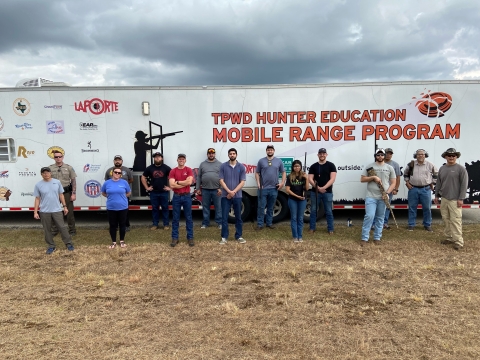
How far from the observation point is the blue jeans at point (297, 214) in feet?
20.9

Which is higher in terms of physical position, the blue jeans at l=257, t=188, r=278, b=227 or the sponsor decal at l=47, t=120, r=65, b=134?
the sponsor decal at l=47, t=120, r=65, b=134

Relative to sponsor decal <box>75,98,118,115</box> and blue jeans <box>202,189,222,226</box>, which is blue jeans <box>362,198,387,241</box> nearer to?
blue jeans <box>202,189,222,226</box>

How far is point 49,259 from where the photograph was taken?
227 inches

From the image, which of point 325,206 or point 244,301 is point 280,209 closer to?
point 325,206

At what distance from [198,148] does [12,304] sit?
4493mm

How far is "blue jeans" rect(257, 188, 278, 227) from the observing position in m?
7.26

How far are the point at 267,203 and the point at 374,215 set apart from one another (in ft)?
7.26

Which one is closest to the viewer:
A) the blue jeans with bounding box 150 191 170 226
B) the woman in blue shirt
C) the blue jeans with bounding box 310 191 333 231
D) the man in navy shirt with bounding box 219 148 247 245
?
the woman in blue shirt

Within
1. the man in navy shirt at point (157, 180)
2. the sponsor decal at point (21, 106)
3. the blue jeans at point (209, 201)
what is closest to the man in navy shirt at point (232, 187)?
the blue jeans at point (209, 201)

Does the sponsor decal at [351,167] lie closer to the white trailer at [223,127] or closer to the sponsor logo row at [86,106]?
the white trailer at [223,127]

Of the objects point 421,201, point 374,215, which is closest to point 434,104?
point 421,201

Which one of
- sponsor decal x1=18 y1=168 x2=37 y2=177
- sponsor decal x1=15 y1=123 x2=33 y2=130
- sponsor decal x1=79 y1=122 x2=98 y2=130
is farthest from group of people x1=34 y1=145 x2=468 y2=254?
sponsor decal x1=15 y1=123 x2=33 y2=130

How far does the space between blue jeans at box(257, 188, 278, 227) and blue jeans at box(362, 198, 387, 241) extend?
189 cm

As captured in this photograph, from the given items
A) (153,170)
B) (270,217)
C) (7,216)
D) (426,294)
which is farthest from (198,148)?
(7,216)
